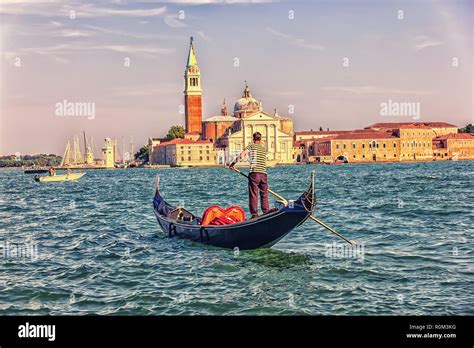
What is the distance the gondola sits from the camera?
7.03 m

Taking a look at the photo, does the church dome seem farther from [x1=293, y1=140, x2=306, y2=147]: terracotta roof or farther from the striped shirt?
the striped shirt

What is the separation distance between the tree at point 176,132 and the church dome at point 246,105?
9.28 m

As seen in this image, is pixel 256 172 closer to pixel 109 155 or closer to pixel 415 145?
pixel 415 145

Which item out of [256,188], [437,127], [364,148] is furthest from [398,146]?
[256,188]

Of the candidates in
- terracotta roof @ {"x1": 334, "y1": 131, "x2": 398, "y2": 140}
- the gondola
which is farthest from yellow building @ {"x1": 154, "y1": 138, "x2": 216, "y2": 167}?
the gondola

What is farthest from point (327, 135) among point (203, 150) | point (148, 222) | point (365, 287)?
point (365, 287)

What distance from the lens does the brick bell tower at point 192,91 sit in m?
81.4

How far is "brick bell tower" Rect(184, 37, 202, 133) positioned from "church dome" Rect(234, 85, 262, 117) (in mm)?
4770

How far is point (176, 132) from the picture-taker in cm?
8844

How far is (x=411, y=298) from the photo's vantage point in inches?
215

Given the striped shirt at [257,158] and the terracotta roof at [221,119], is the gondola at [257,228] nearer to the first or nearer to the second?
the striped shirt at [257,158]

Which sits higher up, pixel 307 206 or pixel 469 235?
pixel 307 206

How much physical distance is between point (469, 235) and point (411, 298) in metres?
4.18
